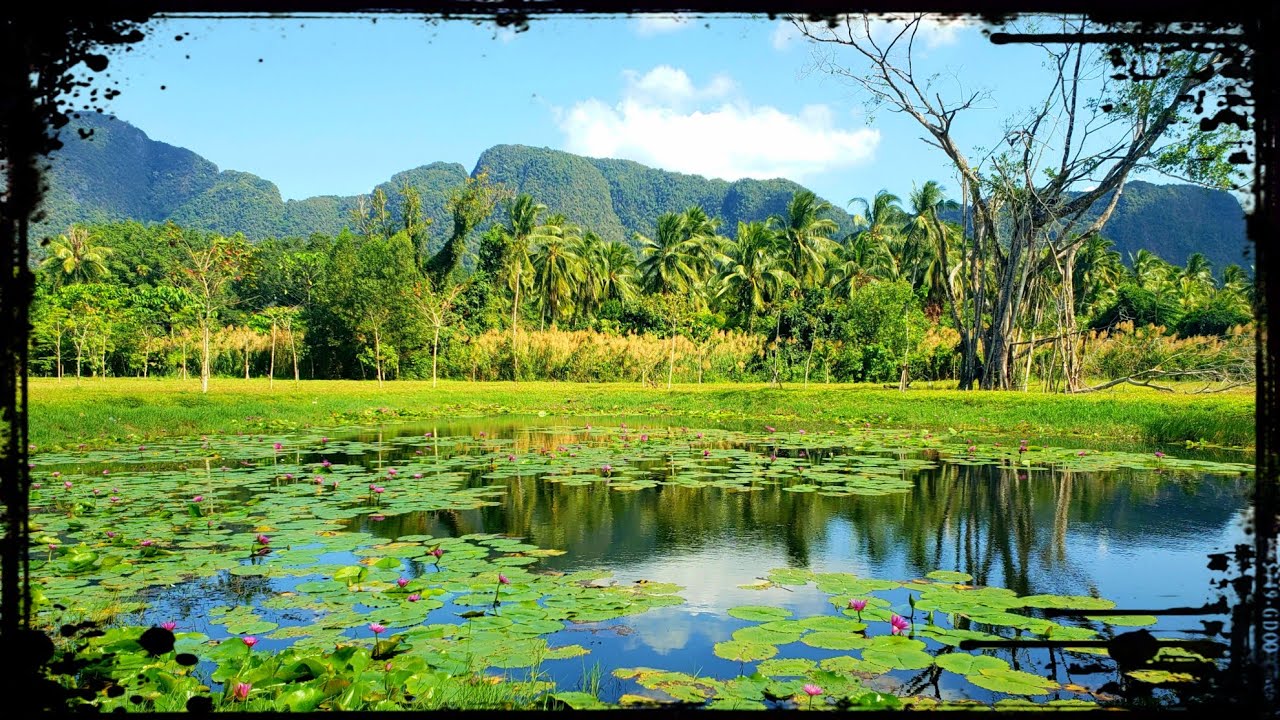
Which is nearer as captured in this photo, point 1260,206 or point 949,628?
point 1260,206

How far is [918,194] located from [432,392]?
2623cm

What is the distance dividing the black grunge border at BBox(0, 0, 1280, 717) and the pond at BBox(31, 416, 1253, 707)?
0.24 meters

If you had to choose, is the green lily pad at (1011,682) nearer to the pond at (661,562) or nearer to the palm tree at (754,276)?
the pond at (661,562)

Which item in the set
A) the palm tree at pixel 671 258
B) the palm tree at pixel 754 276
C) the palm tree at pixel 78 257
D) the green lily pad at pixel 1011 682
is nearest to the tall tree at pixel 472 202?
the palm tree at pixel 671 258

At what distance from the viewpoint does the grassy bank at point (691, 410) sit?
521 inches

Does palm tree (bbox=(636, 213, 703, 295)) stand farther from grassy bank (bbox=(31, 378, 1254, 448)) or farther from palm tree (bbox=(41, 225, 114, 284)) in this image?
palm tree (bbox=(41, 225, 114, 284))

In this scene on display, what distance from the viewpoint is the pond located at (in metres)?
3.59

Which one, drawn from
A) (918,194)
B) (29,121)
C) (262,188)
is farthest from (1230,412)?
(262,188)

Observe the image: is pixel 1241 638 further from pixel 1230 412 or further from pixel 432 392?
pixel 432 392

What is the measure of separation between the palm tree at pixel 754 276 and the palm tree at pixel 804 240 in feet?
2.28

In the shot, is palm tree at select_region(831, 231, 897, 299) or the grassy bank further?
palm tree at select_region(831, 231, 897, 299)

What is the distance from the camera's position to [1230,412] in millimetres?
13391

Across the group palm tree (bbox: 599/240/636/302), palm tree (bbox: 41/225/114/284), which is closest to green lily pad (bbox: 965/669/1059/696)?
palm tree (bbox: 41/225/114/284)

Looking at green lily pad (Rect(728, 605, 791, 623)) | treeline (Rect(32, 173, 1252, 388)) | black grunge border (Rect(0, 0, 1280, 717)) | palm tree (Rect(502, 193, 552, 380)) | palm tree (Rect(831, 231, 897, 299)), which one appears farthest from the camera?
palm tree (Rect(502, 193, 552, 380))
